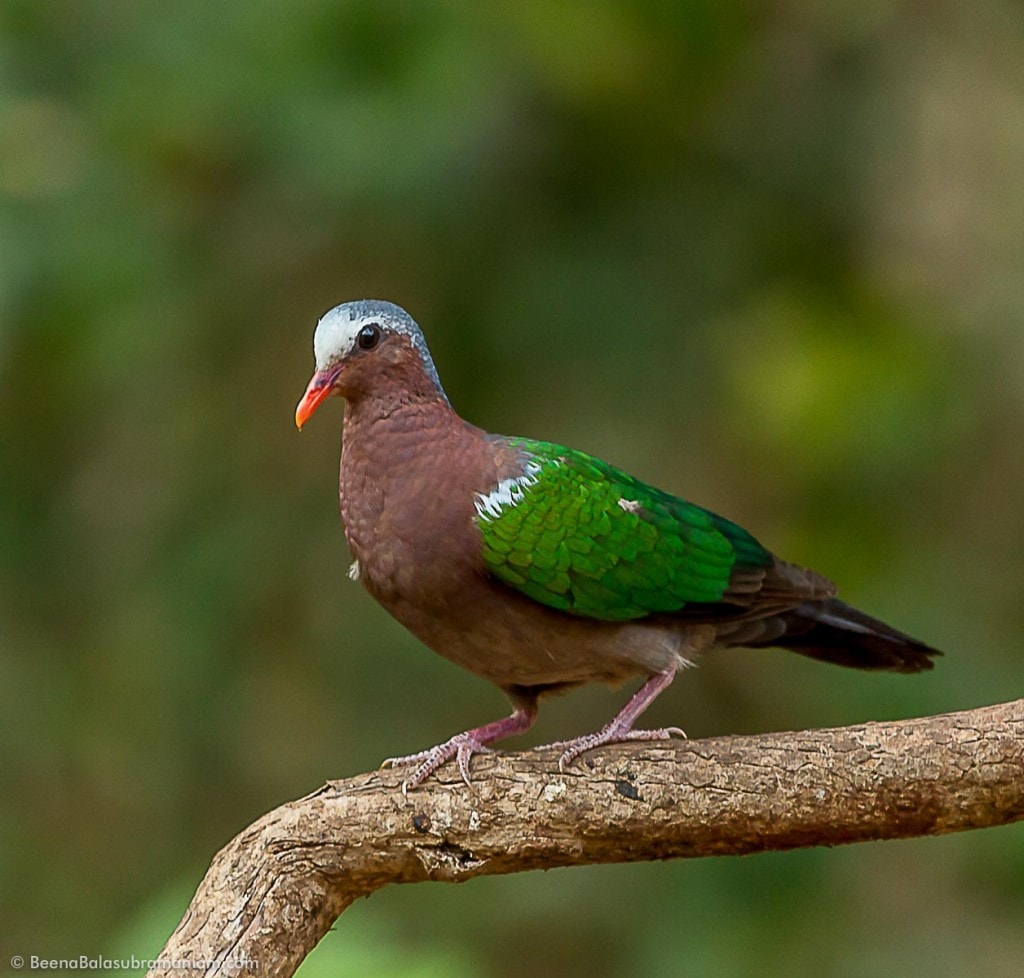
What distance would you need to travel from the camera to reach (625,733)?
4156 mm

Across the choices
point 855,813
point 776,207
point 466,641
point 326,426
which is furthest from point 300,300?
point 855,813

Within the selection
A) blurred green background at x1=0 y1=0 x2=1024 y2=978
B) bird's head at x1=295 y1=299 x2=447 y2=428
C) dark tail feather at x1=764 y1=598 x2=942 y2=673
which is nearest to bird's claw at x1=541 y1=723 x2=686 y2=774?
dark tail feather at x1=764 y1=598 x2=942 y2=673

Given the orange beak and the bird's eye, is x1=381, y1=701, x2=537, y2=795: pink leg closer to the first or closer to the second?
the orange beak

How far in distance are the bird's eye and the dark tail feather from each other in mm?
1415

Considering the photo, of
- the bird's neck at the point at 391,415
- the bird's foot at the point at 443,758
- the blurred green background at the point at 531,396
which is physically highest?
the blurred green background at the point at 531,396

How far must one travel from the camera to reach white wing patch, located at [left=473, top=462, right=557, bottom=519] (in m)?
4.13

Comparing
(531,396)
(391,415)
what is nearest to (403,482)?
(391,415)

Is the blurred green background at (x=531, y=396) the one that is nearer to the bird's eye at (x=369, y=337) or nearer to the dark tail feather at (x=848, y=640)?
the dark tail feather at (x=848, y=640)

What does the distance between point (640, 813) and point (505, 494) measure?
35.4 inches

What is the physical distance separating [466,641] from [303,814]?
24.6 inches

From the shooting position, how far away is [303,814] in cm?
375

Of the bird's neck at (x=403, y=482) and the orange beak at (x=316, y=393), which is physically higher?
the orange beak at (x=316, y=393)

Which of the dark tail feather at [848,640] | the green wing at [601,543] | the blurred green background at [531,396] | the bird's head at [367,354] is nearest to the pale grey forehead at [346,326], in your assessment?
the bird's head at [367,354]

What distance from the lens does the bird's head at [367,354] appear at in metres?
4.20
